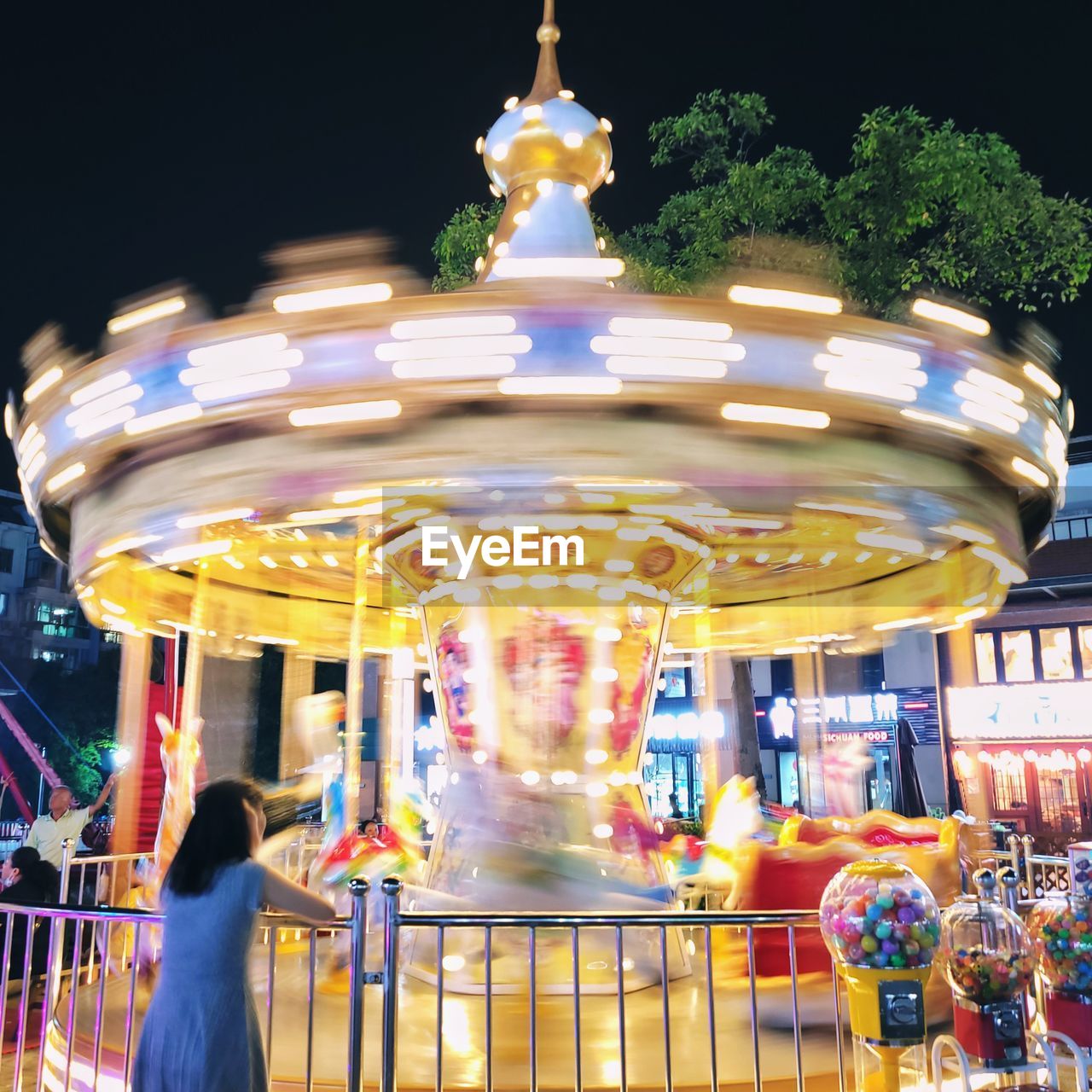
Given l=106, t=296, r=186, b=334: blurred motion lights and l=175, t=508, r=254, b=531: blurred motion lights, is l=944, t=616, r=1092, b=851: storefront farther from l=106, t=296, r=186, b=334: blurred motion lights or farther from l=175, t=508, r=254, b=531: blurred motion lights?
l=106, t=296, r=186, b=334: blurred motion lights

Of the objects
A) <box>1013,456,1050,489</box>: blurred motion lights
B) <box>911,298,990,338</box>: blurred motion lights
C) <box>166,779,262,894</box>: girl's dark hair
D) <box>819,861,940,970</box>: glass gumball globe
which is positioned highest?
<box>911,298,990,338</box>: blurred motion lights

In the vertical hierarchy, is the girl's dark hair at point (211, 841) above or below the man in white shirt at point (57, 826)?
above

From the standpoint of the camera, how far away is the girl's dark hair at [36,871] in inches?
258

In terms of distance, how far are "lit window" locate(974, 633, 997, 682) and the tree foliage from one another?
10.9 metres

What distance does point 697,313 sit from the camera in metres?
3.53

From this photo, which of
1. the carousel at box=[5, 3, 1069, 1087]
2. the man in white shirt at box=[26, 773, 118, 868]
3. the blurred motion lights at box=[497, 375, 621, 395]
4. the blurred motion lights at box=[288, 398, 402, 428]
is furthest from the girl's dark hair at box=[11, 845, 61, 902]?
the blurred motion lights at box=[497, 375, 621, 395]

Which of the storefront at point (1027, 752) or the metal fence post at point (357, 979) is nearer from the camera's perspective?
the metal fence post at point (357, 979)

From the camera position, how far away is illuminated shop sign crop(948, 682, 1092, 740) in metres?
20.3

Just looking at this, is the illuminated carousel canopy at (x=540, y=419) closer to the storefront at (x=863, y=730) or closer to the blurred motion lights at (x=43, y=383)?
the blurred motion lights at (x=43, y=383)

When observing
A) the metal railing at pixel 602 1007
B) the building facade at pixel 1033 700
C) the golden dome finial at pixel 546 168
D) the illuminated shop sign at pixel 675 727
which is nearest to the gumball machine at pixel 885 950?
the metal railing at pixel 602 1007

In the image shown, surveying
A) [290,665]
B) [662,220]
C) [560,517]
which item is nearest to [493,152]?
[560,517]

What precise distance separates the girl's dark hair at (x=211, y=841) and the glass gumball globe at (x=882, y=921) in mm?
1689

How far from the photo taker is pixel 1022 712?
20828mm

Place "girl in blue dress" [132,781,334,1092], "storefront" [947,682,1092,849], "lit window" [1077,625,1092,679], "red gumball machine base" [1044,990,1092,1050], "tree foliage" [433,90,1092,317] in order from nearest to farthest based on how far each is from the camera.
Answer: "girl in blue dress" [132,781,334,1092]
"red gumball machine base" [1044,990,1092,1050]
"tree foliage" [433,90,1092,317]
"storefront" [947,682,1092,849]
"lit window" [1077,625,1092,679]
